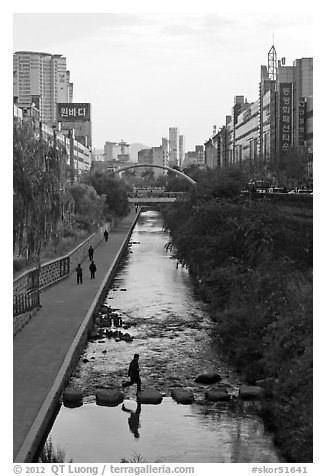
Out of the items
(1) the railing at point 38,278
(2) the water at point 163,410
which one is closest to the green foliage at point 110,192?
(1) the railing at point 38,278

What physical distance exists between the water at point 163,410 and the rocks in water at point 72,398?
0.67 ft

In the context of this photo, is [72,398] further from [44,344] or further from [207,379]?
[207,379]

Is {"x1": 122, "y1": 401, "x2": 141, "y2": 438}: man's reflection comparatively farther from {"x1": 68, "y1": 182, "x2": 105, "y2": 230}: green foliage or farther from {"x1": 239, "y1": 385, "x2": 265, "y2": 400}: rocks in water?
{"x1": 68, "y1": 182, "x2": 105, "y2": 230}: green foliage

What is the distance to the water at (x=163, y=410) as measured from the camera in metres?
15.2

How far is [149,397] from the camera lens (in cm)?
1816

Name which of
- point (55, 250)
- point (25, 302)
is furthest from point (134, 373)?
point (55, 250)

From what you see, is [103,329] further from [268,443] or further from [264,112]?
[264,112]

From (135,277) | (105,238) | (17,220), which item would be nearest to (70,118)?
(105,238)

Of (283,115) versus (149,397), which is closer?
(149,397)

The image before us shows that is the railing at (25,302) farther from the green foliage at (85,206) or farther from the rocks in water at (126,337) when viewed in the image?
the green foliage at (85,206)

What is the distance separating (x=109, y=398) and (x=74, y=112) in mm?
158371

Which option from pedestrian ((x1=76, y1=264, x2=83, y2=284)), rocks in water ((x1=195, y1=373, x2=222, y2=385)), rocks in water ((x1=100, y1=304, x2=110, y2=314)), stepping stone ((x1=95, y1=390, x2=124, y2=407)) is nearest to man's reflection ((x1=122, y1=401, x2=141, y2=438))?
stepping stone ((x1=95, y1=390, x2=124, y2=407))

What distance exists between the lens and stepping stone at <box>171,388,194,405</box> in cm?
1806
